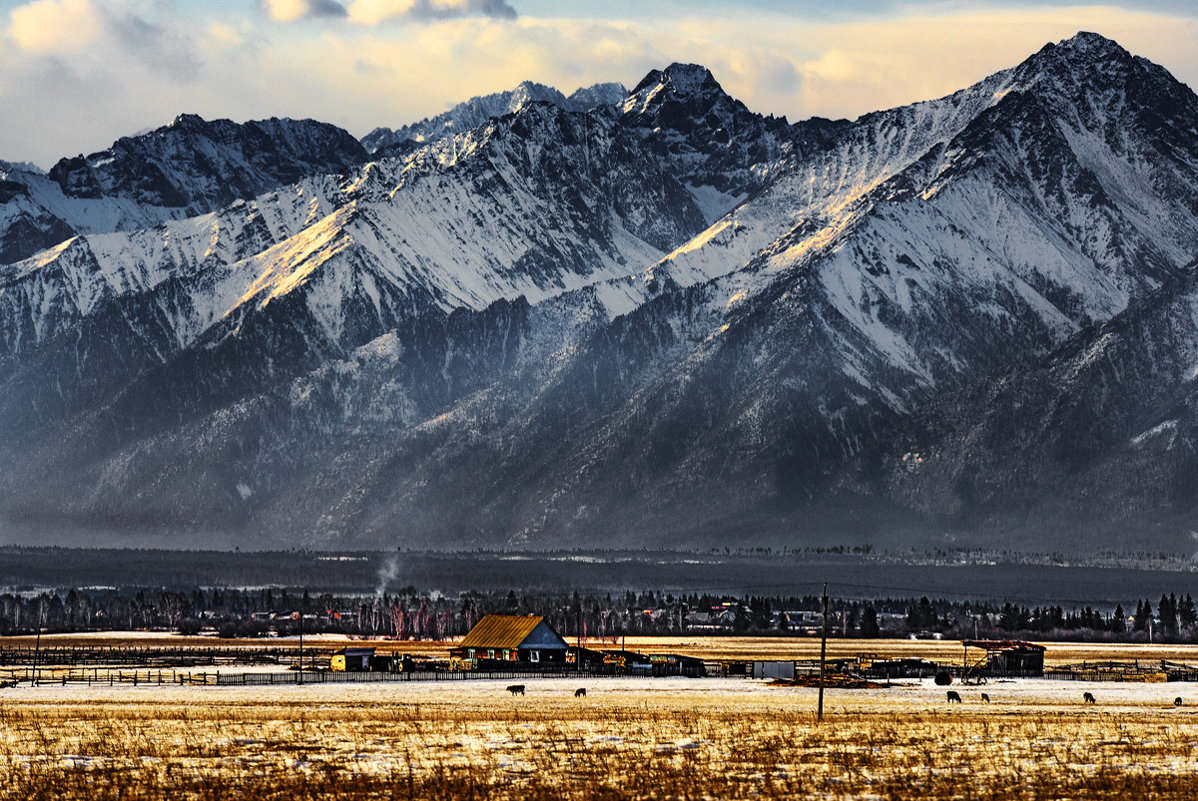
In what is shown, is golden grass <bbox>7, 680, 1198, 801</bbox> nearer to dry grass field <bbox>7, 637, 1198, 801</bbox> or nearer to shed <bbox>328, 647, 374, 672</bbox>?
dry grass field <bbox>7, 637, 1198, 801</bbox>

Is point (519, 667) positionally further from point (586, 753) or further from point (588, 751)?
point (586, 753)

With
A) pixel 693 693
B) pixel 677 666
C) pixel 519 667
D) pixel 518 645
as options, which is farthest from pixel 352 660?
pixel 693 693

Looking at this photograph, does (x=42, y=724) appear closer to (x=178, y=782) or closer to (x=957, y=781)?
(x=178, y=782)

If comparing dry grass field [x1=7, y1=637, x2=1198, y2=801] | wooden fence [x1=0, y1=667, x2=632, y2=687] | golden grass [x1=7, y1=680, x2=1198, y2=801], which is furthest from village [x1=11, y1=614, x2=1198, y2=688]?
golden grass [x1=7, y1=680, x2=1198, y2=801]

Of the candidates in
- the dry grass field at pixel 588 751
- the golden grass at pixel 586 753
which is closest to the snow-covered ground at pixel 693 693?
the dry grass field at pixel 588 751

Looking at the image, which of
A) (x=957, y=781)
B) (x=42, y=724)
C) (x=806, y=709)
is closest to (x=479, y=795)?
(x=957, y=781)
